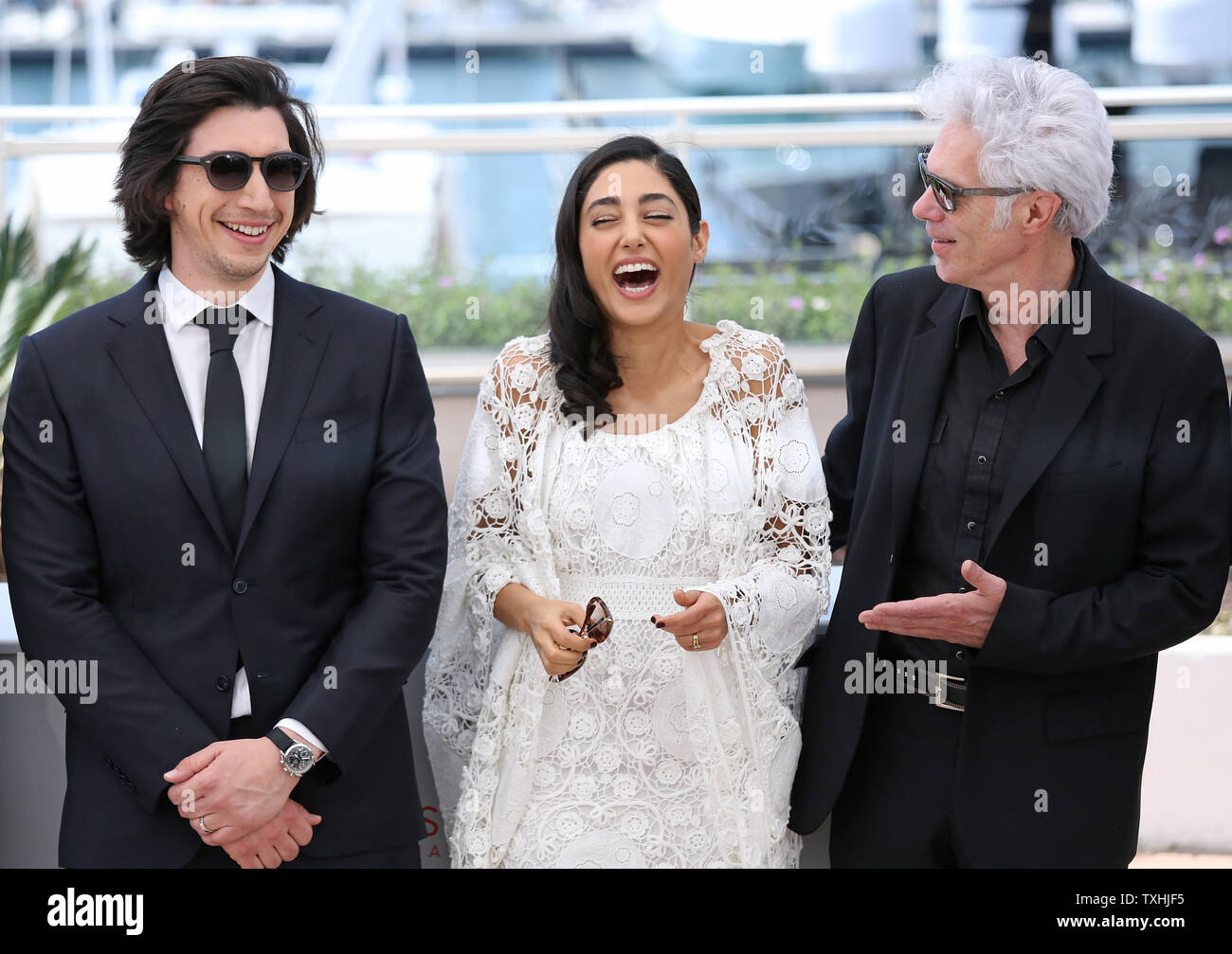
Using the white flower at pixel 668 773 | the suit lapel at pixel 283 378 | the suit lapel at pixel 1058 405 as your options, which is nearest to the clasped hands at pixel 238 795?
the suit lapel at pixel 283 378

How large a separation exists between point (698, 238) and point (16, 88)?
35.4 m

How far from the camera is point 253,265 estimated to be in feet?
8.75

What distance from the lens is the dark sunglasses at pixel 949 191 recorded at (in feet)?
8.98

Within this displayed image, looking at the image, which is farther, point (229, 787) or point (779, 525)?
point (779, 525)

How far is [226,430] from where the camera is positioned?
2.61 m

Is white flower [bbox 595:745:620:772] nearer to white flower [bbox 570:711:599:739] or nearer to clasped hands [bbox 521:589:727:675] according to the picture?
white flower [bbox 570:711:599:739]

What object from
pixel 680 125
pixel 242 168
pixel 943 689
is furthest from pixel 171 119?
pixel 680 125

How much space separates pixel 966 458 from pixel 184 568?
4.89 feet

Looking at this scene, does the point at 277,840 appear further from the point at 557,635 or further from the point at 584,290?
the point at 584,290

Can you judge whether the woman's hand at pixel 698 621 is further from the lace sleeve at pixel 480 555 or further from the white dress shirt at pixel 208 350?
the white dress shirt at pixel 208 350

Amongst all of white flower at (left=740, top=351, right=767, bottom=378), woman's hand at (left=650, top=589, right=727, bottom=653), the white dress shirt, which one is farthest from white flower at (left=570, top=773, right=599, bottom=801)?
white flower at (left=740, top=351, right=767, bottom=378)

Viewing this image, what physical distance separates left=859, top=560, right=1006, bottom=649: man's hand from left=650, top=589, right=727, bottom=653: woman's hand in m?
0.28
